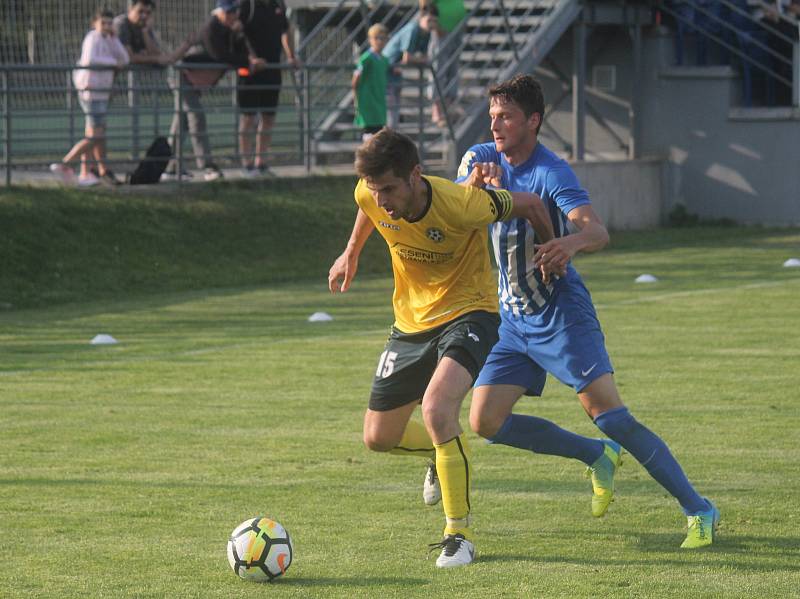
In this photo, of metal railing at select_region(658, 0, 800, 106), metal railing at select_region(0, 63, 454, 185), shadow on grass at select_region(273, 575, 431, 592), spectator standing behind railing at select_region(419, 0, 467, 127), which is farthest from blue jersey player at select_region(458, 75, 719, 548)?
metal railing at select_region(658, 0, 800, 106)

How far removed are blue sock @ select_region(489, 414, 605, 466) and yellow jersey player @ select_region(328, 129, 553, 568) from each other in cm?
49

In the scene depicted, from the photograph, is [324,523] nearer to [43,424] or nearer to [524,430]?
[524,430]

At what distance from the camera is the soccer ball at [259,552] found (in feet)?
19.2

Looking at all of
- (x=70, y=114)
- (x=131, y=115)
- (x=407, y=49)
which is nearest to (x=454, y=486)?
(x=70, y=114)

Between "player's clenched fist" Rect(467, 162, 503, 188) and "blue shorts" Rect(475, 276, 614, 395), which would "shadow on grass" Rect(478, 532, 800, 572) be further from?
"player's clenched fist" Rect(467, 162, 503, 188)

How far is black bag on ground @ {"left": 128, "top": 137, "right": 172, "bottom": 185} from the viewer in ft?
61.4

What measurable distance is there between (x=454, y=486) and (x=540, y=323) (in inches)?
34.1

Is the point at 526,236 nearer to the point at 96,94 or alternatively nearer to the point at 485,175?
the point at 485,175

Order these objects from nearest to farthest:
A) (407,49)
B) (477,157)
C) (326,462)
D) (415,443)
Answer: (477,157) < (415,443) < (326,462) < (407,49)

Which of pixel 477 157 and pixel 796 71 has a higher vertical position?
pixel 477 157

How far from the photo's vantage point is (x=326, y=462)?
820cm

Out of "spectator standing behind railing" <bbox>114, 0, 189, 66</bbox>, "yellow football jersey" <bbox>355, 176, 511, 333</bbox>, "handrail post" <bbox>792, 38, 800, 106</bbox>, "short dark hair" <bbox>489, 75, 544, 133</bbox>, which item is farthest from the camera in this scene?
"handrail post" <bbox>792, 38, 800, 106</bbox>

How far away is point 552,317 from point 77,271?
10941 mm

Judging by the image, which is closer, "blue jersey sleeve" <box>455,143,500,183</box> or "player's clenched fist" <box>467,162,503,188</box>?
"player's clenched fist" <box>467,162,503,188</box>
